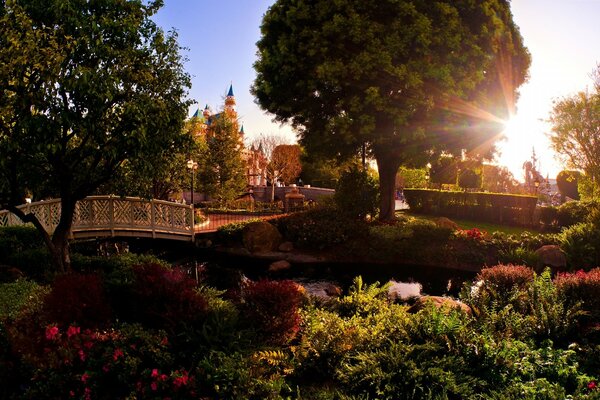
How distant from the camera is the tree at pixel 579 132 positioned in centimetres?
2448

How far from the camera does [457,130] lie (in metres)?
18.9

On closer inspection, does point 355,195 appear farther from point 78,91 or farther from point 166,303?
point 166,303

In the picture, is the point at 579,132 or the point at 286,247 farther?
the point at 579,132

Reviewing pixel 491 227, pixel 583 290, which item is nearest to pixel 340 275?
pixel 583 290

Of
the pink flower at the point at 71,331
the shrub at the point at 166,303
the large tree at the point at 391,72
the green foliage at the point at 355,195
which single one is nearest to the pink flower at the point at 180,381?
the shrub at the point at 166,303

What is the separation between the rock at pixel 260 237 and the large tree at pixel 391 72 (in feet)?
14.5

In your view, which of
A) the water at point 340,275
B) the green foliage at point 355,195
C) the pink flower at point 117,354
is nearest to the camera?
the pink flower at point 117,354

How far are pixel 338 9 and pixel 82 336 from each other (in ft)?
52.7

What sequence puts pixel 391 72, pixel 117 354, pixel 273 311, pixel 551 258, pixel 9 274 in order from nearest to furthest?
pixel 117 354, pixel 273 311, pixel 9 274, pixel 551 258, pixel 391 72

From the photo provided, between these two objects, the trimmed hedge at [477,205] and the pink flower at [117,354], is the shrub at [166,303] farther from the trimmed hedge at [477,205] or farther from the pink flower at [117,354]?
the trimmed hedge at [477,205]

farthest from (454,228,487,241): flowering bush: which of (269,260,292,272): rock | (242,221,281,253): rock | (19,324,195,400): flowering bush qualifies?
(19,324,195,400): flowering bush

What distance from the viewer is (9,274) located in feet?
31.2

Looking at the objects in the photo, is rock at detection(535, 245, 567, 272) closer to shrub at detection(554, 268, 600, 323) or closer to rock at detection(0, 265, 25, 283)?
shrub at detection(554, 268, 600, 323)

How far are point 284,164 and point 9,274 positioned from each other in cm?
3701
